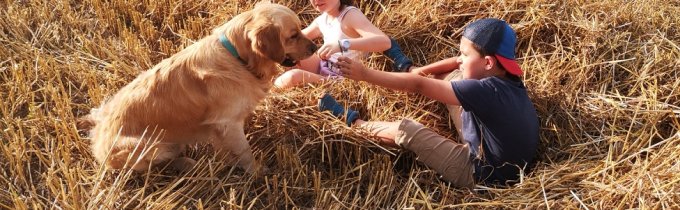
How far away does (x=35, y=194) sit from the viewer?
91.4 inches

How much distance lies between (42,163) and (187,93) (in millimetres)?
882

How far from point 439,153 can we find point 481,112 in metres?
0.33

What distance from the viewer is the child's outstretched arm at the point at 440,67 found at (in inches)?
138

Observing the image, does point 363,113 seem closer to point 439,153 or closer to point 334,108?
point 334,108

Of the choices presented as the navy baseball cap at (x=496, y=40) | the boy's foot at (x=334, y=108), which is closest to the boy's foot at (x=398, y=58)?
the boy's foot at (x=334, y=108)

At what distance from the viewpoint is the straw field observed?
2.46 m

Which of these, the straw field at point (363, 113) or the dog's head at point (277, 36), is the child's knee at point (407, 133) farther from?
the dog's head at point (277, 36)

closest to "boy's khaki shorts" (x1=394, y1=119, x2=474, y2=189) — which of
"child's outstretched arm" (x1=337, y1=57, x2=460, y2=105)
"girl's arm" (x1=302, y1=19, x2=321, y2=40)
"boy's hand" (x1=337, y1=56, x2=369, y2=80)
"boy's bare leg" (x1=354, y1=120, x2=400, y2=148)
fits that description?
"boy's bare leg" (x1=354, y1=120, x2=400, y2=148)

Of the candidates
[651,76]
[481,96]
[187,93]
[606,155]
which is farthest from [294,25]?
[651,76]

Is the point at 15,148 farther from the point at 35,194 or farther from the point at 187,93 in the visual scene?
the point at 187,93

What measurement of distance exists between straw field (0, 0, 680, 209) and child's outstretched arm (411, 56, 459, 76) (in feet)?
0.93

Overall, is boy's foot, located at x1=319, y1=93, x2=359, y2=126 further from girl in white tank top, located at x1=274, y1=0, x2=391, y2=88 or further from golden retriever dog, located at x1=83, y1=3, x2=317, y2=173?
golden retriever dog, located at x1=83, y1=3, x2=317, y2=173

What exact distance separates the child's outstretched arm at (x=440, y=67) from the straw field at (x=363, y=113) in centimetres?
28

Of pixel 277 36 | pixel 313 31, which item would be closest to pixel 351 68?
pixel 277 36
